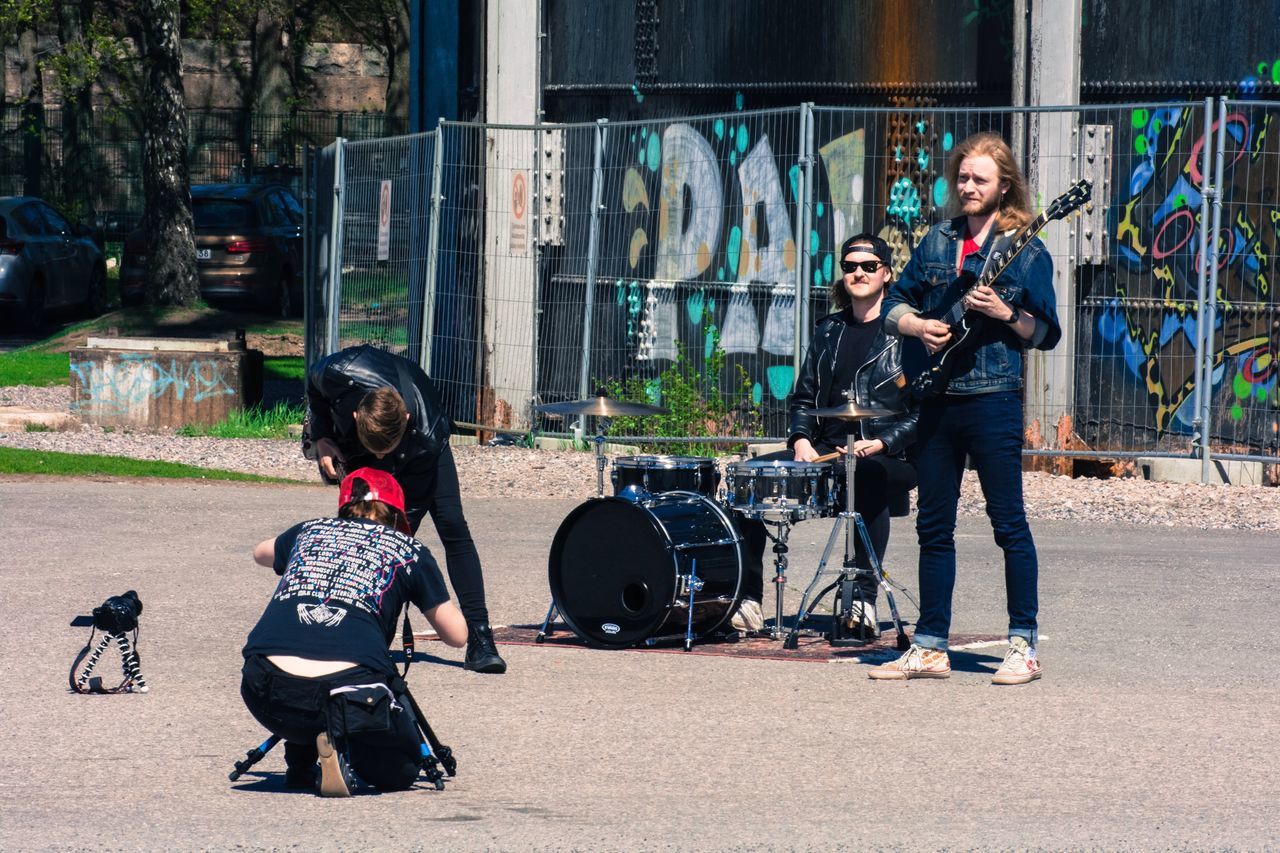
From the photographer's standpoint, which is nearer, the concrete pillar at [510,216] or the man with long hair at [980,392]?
the man with long hair at [980,392]

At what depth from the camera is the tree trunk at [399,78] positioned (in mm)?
37000

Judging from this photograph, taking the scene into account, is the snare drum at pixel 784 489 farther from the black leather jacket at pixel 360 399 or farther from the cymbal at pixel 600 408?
the black leather jacket at pixel 360 399

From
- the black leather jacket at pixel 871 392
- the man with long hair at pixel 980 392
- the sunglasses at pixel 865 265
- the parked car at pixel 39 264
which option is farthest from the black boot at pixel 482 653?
the parked car at pixel 39 264

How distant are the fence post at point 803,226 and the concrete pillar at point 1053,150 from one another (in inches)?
58.5

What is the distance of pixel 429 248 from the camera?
1577 cm

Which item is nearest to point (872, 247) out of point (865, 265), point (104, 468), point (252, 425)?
point (865, 265)

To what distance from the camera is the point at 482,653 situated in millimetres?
7773

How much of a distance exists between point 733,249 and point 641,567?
694cm

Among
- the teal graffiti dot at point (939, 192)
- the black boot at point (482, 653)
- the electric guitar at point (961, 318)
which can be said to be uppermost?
the teal graffiti dot at point (939, 192)

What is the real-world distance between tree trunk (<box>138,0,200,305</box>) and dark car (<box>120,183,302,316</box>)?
215 centimetres

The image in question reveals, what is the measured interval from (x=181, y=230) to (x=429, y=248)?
9.80 meters

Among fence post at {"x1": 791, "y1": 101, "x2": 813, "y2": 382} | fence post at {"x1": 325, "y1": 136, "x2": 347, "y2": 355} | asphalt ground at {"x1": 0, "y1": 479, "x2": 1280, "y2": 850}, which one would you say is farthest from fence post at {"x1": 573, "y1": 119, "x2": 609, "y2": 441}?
asphalt ground at {"x1": 0, "y1": 479, "x2": 1280, "y2": 850}

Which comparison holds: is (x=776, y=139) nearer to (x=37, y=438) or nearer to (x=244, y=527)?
(x=244, y=527)

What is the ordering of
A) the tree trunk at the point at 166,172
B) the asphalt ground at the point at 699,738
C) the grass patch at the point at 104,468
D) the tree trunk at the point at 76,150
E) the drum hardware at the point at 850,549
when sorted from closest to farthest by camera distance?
the asphalt ground at the point at 699,738, the drum hardware at the point at 850,549, the grass patch at the point at 104,468, the tree trunk at the point at 166,172, the tree trunk at the point at 76,150
